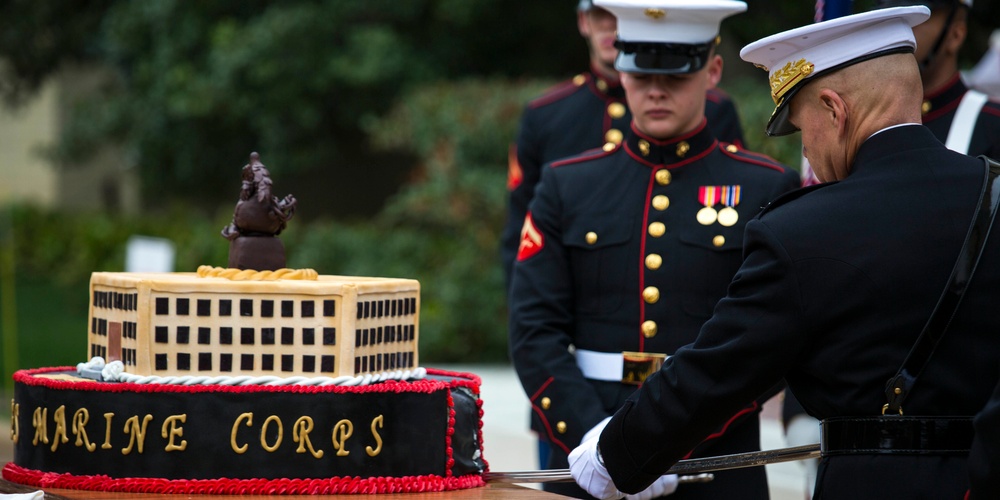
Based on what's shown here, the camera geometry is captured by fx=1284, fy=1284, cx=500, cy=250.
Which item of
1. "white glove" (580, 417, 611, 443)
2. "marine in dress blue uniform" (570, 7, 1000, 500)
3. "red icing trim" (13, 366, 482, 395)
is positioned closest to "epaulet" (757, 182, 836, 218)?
"marine in dress blue uniform" (570, 7, 1000, 500)

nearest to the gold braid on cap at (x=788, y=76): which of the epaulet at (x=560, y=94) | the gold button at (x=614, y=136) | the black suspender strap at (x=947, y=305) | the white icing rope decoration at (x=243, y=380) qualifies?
the black suspender strap at (x=947, y=305)

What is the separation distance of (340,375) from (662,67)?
3.85 ft

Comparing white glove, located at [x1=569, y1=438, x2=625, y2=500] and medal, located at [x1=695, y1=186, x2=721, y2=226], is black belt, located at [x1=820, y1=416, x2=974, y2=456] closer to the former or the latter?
white glove, located at [x1=569, y1=438, x2=625, y2=500]

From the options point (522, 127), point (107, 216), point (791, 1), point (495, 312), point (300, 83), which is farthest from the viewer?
point (107, 216)

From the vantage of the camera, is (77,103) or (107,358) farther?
(77,103)

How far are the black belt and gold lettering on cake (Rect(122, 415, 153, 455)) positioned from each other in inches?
53.0

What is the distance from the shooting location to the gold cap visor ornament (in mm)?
2254

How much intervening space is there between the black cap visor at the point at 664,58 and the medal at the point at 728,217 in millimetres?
361

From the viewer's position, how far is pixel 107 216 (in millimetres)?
17406

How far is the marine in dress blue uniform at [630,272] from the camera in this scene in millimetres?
3129

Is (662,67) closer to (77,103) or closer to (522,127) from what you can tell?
(522,127)

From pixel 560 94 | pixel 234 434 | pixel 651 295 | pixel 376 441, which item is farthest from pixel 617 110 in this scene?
pixel 234 434

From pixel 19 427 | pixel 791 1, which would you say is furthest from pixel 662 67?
pixel 791 1

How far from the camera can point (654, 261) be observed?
125 inches
